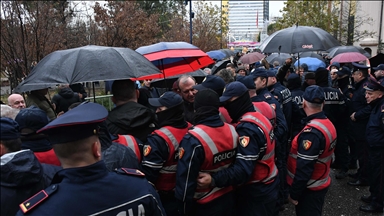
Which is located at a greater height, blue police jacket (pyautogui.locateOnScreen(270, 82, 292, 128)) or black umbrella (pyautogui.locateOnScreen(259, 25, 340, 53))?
black umbrella (pyautogui.locateOnScreen(259, 25, 340, 53))

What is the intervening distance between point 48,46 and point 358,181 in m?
8.90

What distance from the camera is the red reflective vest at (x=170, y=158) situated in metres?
3.10

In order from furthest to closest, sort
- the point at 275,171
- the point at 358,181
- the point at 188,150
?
the point at 358,181
the point at 275,171
the point at 188,150

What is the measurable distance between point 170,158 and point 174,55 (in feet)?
6.11

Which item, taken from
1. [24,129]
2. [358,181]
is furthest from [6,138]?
[358,181]

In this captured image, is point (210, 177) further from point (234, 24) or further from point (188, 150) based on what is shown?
point (234, 24)

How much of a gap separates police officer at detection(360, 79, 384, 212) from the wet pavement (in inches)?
8.5

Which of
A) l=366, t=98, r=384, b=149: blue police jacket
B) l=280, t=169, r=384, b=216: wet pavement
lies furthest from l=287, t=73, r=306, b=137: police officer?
l=280, t=169, r=384, b=216: wet pavement

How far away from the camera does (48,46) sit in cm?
969

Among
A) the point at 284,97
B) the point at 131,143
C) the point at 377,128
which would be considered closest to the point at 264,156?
the point at 131,143

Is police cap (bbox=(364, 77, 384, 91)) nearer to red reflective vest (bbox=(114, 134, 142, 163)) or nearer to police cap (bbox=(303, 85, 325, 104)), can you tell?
police cap (bbox=(303, 85, 325, 104))

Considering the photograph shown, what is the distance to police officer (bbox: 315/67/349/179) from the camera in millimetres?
6295

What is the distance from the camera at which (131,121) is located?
10.5ft

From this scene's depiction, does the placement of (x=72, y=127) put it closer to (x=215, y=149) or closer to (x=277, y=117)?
(x=215, y=149)
